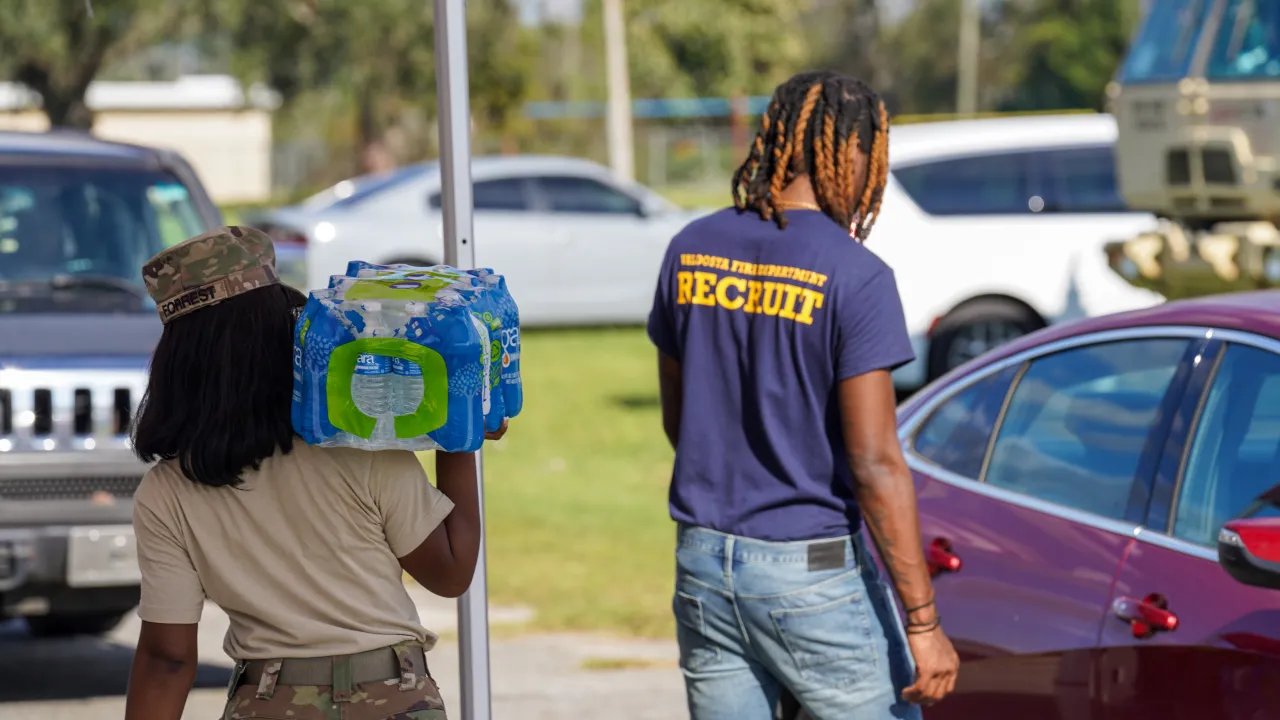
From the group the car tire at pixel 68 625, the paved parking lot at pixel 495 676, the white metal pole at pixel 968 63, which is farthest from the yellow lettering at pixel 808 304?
the white metal pole at pixel 968 63

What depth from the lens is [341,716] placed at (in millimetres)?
2668

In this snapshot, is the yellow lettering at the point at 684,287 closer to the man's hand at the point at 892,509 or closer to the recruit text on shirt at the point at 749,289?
the recruit text on shirt at the point at 749,289

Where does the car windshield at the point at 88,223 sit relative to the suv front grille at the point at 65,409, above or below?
above

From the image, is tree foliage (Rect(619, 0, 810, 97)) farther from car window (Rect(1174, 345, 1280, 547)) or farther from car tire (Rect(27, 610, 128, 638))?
car window (Rect(1174, 345, 1280, 547))

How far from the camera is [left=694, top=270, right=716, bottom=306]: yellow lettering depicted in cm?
330

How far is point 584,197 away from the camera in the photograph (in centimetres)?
1792

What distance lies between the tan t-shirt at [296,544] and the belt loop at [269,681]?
2 cm

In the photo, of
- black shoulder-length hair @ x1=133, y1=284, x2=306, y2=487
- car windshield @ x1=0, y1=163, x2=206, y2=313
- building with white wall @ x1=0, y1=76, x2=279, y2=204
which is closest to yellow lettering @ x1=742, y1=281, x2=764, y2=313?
black shoulder-length hair @ x1=133, y1=284, x2=306, y2=487

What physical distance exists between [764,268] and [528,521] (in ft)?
21.3

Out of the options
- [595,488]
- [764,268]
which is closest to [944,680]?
[764,268]

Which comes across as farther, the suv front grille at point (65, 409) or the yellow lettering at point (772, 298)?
the suv front grille at point (65, 409)

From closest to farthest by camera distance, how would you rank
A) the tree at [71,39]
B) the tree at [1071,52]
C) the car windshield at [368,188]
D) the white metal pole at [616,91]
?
the car windshield at [368,188]
the tree at [71,39]
the white metal pole at [616,91]
the tree at [1071,52]

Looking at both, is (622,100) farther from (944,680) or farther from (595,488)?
(944,680)

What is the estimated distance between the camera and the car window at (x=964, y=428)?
14.1 ft
